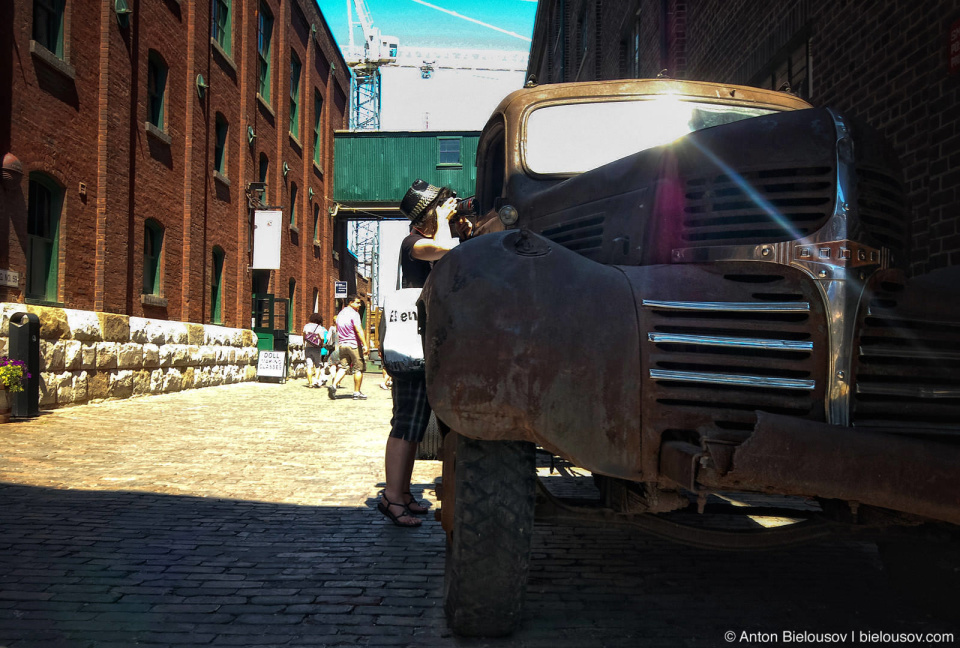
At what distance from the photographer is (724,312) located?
7.73ft

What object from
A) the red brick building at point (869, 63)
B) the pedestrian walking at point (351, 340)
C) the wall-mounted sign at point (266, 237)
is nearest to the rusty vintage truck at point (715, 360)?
the red brick building at point (869, 63)

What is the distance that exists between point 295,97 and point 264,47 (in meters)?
3.26

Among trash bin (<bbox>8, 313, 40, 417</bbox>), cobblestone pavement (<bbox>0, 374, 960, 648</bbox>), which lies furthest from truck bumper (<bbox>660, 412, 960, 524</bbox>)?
trash bin (<bbox>8, 313, 40, 417</bbox>)

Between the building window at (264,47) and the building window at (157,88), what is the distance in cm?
662

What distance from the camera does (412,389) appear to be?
14.3 ft

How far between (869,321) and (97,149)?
12202 mm

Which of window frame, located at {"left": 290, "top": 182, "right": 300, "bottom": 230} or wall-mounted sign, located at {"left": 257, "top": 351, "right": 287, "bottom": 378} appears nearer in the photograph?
wall-mounted sign, located at {"left": 257, "top": 351, "right": 287, "bottom": 378}

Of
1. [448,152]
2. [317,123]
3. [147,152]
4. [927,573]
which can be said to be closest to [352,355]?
[147,152]

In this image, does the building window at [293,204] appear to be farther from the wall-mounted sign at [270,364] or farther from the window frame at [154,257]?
the window frame at [154,257]

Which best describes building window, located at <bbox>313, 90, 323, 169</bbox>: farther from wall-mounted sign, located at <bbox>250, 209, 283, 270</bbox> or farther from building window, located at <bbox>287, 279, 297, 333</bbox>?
wall-mounted sign, located at <bbox>250, 209, 283, 270</bbox>

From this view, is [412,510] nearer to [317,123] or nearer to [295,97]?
[295,97]

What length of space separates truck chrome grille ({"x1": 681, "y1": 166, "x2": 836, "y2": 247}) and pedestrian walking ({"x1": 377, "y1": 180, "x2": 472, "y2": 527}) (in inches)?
68.7

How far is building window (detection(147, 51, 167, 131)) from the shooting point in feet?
46.6

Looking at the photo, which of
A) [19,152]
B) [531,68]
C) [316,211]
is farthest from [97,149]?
[531,68]
